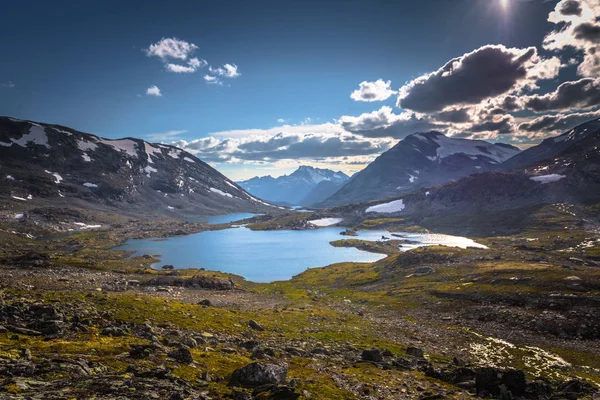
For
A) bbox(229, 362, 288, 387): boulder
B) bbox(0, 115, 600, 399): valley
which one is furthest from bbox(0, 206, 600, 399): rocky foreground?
bbox(0, 115, 600, 399): valley

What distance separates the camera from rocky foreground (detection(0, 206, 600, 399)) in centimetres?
2145

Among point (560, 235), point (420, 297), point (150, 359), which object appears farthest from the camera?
point (560, 235)

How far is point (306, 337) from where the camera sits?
46625 mm

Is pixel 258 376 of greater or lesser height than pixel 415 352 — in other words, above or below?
above

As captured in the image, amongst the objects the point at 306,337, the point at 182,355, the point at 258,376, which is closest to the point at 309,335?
the point at 306,337

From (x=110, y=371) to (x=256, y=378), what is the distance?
939 centimetres

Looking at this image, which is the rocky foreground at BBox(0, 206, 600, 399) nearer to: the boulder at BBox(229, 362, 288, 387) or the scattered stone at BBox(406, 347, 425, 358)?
the boulder at BBox(229, 362, 288, 387)

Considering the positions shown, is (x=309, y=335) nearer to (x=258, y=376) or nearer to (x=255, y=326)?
(x=255, y=326)

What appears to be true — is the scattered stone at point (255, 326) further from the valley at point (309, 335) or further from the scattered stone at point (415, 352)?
the scattered stone at point (415, 352)

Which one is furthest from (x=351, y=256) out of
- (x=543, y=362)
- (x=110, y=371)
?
(x=110, y=371)

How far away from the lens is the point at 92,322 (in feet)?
116

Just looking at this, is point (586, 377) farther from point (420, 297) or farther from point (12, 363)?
point (12, 363)

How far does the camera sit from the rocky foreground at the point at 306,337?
2145cm

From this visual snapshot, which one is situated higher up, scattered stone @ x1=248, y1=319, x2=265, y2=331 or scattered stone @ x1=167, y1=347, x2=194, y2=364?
scattered stone @ x1=167, y1=347, x2=194, y2=364
